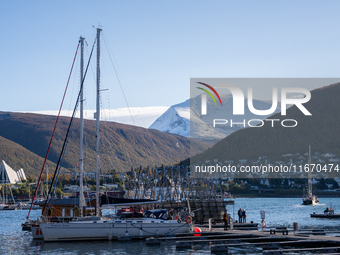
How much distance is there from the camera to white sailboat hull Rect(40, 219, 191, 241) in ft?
150

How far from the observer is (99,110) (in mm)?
50094

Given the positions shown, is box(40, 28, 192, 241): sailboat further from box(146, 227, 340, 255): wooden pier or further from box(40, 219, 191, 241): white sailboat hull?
box(146, 227, 340, 255): wooden pier

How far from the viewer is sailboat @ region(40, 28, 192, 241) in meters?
45.9

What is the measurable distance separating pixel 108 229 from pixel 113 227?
54 centimetres

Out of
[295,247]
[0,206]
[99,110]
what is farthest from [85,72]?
[0,206]

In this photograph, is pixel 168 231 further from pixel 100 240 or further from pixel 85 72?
pixel 85 72

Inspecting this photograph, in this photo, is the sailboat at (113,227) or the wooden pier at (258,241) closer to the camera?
the wooden pier at (258,241)

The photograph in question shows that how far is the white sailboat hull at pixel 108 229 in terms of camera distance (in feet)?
150

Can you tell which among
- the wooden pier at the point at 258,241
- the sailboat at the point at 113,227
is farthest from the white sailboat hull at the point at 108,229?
the wooden pier at the point at 258,241

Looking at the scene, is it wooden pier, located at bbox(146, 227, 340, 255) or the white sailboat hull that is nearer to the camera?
wooden pier, located at bbox(146, 227, 340, 255)

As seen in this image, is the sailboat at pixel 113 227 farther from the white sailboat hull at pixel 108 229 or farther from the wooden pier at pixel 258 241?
the wooden pier at pixel 258 241

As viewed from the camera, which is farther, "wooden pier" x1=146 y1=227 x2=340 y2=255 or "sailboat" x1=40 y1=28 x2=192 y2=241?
"sailboat" x1=40 y1=28 x2=192 y2=241

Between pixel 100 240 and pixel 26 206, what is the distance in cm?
13800

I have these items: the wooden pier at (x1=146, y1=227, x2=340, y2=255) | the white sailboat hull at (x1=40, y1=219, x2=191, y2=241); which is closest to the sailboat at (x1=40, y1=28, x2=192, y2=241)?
the white sailboat hull at (x1=40, y1=219, x2=191, y2=241)
